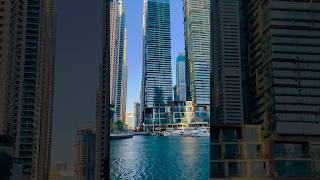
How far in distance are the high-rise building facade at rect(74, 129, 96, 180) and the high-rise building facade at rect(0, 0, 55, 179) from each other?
27.4 feet

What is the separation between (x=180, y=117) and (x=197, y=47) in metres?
19.0

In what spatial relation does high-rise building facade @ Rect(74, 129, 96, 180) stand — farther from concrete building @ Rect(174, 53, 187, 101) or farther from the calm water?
concrete building @ Rect(174, 53, 187, 101)

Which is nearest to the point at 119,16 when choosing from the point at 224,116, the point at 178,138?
the point at 178,138

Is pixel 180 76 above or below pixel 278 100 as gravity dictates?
above

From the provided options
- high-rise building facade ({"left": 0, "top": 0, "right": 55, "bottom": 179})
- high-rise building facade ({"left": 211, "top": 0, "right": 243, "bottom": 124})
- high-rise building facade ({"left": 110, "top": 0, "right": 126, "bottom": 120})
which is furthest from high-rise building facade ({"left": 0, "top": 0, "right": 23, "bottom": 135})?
high-rise building facade ({"left": 110, "top": 0, "right": 126, "bottom": 120})

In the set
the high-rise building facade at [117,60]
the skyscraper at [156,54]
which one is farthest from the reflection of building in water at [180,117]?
the high-rise building facade at [117,60]

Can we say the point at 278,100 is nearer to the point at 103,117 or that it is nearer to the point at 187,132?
the point at 187,132

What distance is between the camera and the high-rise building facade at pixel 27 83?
74938mm

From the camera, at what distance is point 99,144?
95688 mm

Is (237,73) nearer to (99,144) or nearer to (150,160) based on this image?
(150,160)

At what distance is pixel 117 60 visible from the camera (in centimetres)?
13288

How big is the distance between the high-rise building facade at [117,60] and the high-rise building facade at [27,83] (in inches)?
1434

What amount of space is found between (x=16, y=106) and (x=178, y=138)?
4154cm

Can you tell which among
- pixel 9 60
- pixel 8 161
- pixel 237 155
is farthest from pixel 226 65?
pixel 8 161
